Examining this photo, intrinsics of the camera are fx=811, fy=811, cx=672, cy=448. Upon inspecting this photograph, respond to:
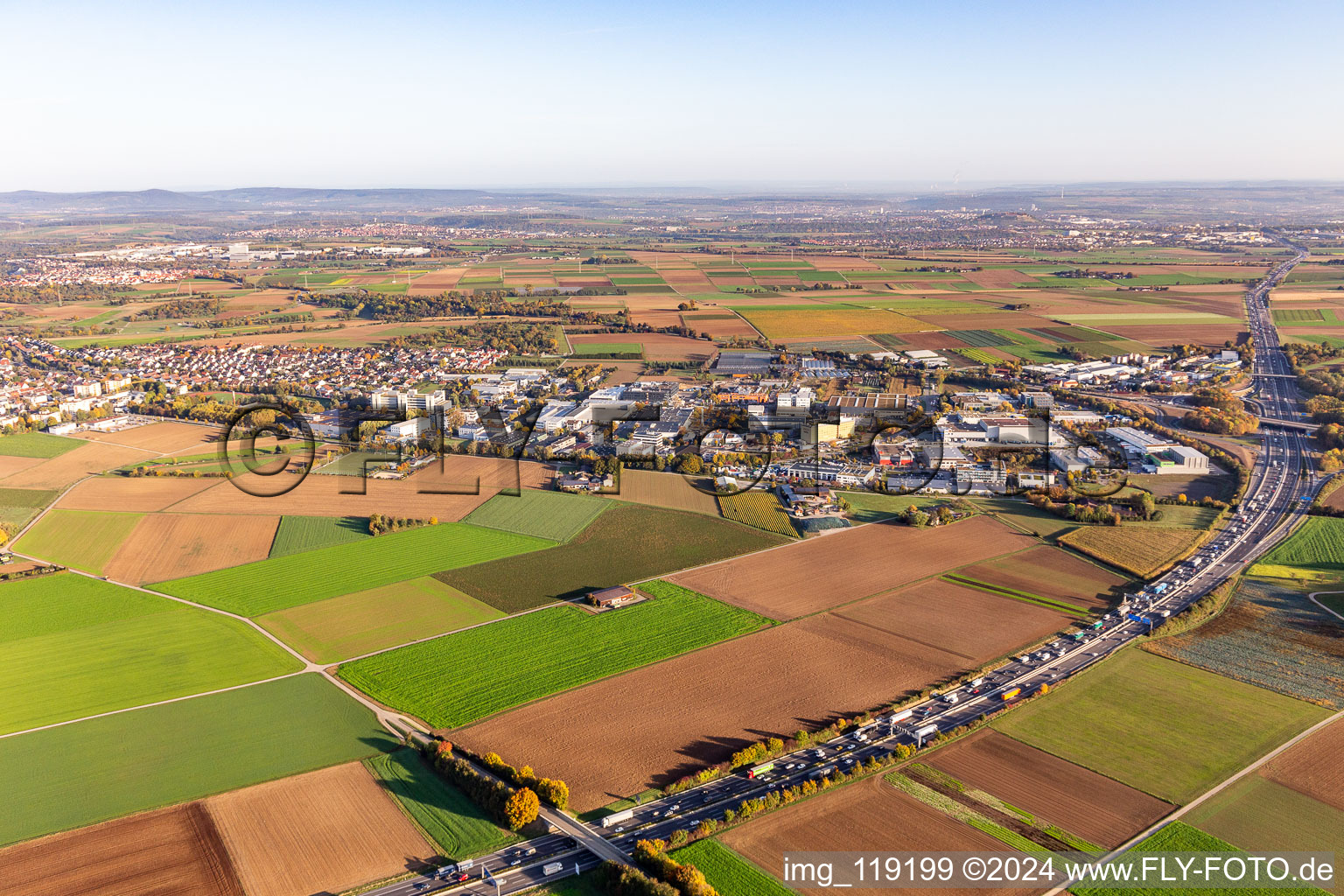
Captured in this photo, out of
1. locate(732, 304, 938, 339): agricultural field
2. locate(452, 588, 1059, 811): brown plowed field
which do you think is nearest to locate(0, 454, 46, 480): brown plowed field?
locate(452, 588, 1059, 811): brown plowed field

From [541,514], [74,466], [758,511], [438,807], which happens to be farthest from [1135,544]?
[74,466]

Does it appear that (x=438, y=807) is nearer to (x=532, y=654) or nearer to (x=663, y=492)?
(x=532, y=654)

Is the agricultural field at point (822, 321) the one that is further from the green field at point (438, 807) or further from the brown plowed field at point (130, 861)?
the brown plowed field at point (130, 861)

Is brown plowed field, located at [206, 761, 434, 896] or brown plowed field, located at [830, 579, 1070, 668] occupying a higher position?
brown plowed field, located at [830, 579, 1070, 668]

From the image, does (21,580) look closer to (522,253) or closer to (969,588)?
(969,588)

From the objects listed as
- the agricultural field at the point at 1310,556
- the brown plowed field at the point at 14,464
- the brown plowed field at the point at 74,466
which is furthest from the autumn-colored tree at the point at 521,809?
the brown plowed field at the point at 14,464

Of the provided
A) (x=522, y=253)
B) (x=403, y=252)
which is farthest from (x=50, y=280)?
(x=522, y=253)

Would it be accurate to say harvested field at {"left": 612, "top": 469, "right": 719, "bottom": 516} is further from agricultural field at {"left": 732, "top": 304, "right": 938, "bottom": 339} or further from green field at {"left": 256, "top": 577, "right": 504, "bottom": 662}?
agricultural field at {"left": 732, "top": 304, "right": 938, "bottom": 339}
